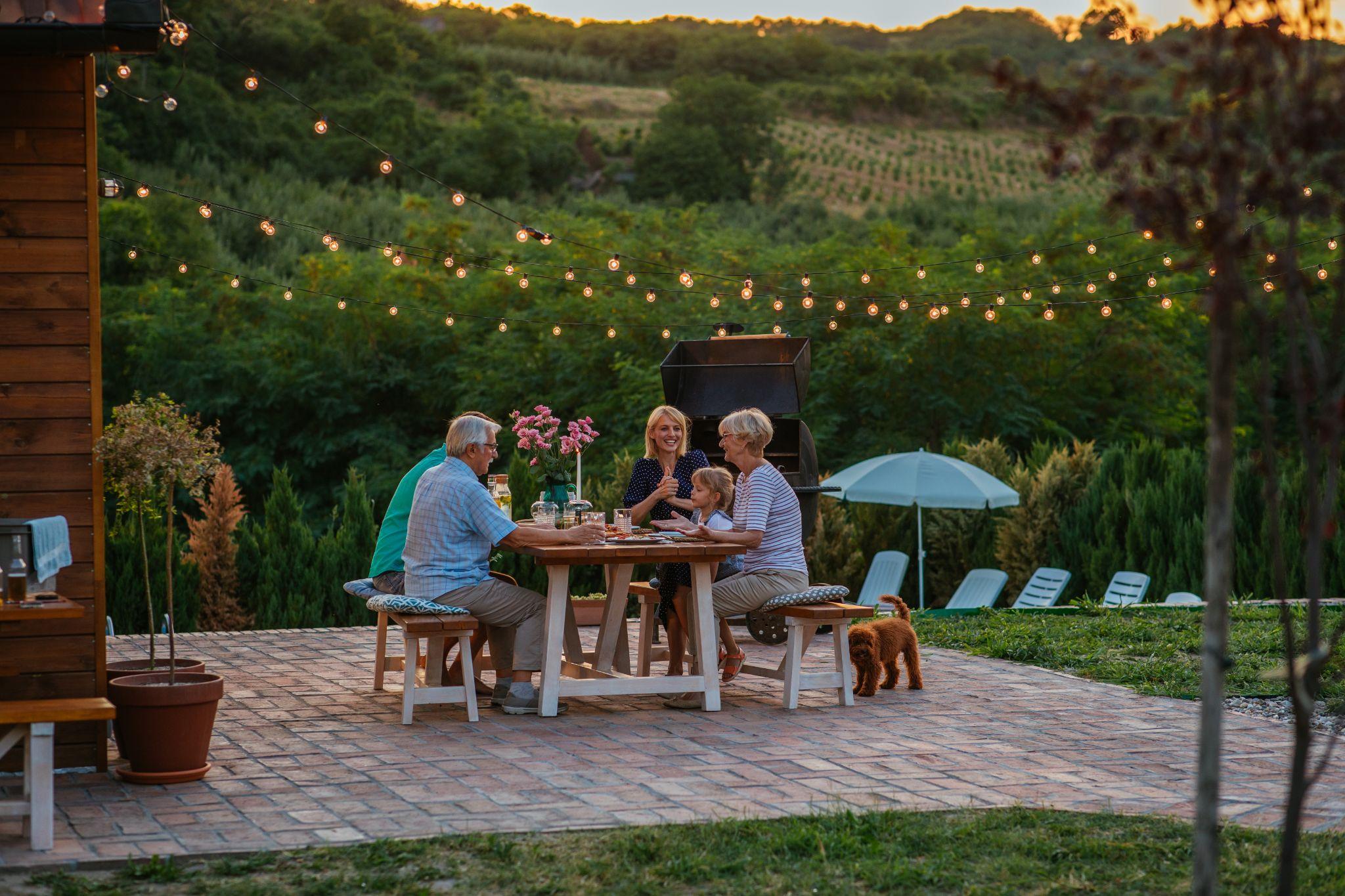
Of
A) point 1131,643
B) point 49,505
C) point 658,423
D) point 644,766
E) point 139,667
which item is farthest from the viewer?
point 1131,643

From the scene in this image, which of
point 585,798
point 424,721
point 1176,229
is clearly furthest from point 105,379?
point 1176,229

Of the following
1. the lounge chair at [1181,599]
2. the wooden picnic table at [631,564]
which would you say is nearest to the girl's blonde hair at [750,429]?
the wooden picnic table at [631,564]

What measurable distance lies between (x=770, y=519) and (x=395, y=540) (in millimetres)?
1739

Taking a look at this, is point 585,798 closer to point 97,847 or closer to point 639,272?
point 97,847

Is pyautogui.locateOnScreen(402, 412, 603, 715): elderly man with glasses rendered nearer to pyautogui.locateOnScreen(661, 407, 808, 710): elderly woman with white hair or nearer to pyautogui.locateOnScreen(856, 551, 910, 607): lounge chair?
pyautogui.locateOnScreen(661, 407, 808, 710): elderly woman with white hair

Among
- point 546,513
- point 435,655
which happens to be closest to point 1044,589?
point 546,513

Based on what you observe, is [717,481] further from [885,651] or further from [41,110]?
[41,110]

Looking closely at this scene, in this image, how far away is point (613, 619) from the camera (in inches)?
285

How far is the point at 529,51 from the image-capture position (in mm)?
61438

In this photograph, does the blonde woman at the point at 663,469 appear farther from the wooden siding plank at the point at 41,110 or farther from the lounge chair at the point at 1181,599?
the lounge chair at the point at 1181,599

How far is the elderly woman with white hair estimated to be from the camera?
661 centimetres

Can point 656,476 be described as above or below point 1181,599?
above

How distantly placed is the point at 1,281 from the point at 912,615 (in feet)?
22.8

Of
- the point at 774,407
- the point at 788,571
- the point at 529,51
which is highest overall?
the point at 529,51
